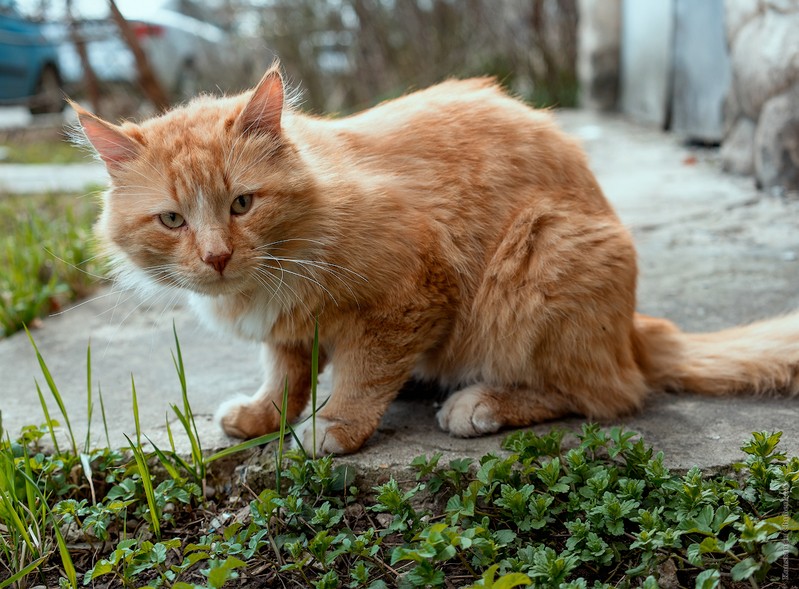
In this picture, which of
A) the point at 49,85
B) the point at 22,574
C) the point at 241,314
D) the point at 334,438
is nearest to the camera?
the point at 22,574

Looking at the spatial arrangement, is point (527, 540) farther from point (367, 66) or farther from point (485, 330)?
point (367, 66)

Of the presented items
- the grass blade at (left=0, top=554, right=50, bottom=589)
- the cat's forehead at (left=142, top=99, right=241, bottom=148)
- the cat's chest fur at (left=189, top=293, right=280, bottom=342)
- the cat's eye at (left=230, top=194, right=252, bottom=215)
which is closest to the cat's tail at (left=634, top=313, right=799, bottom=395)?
the cat's chest fur at (left=189, top=293, right=280, bottom=342)

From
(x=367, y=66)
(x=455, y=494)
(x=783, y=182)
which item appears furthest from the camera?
(x=367, y=66)

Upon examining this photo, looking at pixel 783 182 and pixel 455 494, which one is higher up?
pixel 783 182

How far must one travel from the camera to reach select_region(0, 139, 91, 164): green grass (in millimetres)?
8914

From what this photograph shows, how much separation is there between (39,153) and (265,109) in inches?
336

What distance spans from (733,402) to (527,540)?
102 centimetres

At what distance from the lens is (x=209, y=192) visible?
2109 mm

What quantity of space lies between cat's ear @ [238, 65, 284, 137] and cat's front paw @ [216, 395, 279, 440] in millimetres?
912

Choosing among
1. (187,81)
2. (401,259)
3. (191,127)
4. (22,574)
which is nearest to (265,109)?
(191,127)

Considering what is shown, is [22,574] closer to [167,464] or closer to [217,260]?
[167,464]

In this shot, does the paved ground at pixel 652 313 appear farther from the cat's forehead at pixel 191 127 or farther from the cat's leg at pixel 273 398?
the cat's forehead at pixel 191 127

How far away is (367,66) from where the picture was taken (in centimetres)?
1045

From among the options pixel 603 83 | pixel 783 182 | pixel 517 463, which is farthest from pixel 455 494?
pixel 603 83
